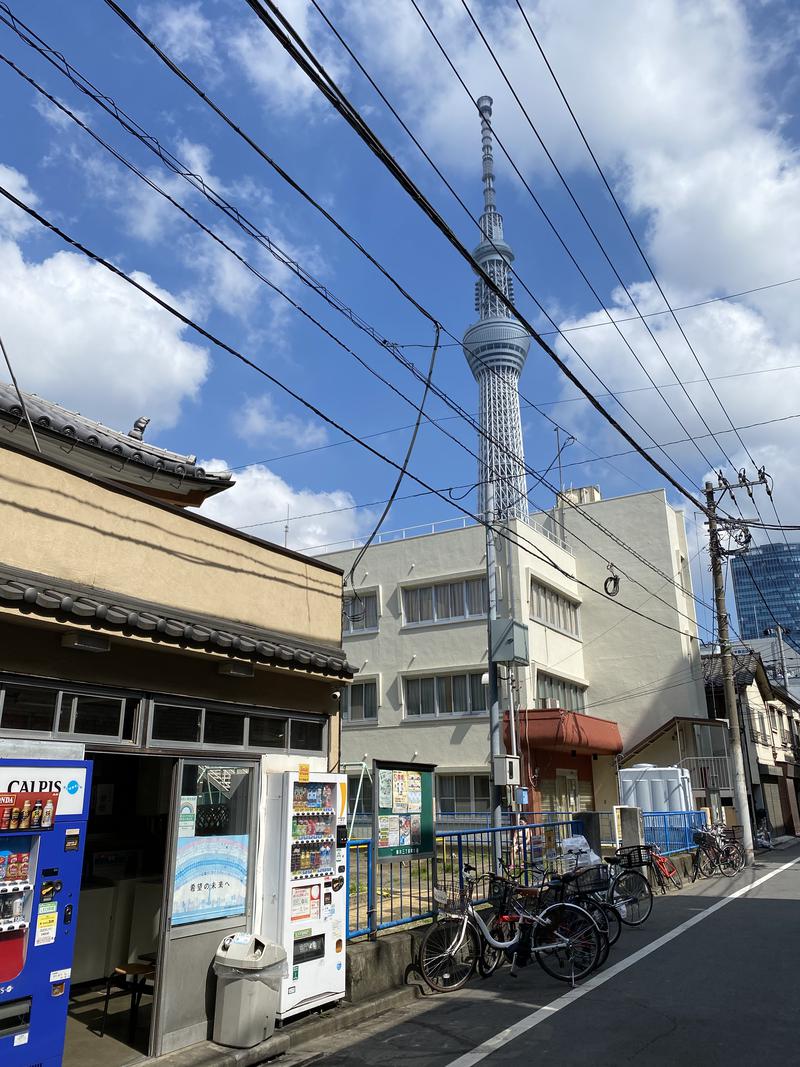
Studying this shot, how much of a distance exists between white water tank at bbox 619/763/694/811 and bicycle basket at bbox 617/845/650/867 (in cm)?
1038

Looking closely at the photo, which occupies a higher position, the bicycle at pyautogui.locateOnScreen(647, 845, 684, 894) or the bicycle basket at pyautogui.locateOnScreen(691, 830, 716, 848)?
the bicycle basket at pyautogui.locateOnScreen(691, 830, 716, 848)

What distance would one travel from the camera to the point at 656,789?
961 inches

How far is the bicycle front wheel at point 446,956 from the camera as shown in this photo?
818cm

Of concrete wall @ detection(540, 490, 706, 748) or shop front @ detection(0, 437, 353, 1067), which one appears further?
concrete wall @ detection(540, 490, 706, 748)

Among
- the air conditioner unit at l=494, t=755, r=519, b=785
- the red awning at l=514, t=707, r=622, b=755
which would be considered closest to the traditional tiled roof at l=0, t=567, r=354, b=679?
the air conditioner unit at l=494, t=755, r=519, b=785

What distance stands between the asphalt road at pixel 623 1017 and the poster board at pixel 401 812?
1500mm

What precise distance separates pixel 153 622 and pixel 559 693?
24719 mm

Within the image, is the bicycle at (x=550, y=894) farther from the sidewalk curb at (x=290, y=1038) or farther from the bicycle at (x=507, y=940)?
the sidewalk curb at (x=290, y=1038)

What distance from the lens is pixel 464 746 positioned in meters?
26.2

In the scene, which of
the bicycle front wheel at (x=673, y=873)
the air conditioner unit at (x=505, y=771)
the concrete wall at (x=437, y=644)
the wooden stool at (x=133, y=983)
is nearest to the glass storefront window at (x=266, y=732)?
the wooden stool at (x=133, y=983)

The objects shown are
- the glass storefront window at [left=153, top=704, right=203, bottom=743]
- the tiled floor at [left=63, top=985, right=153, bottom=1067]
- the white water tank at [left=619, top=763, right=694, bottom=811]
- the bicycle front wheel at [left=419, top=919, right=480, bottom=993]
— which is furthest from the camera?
the white water tank at [left=619, top=763, right=694, bottom=811]

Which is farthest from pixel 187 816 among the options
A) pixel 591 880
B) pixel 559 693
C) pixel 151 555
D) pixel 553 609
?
pixel 553 609

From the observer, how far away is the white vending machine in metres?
7.12

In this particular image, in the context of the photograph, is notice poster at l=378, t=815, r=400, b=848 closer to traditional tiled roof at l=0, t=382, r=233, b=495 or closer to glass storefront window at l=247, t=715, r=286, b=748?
glass storefront window at l=247, t=715, r=286, b=748
